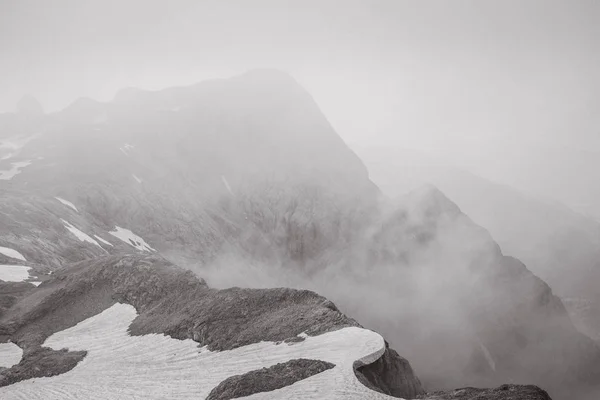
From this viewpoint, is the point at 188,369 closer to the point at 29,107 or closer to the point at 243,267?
the point at 243,267

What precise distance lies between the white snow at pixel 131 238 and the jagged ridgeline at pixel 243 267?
70 centimetres

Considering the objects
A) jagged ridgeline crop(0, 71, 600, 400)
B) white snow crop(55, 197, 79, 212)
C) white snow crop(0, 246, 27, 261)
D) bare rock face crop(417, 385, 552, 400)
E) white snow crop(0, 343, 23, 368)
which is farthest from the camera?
white snow crop(55, 197, 79, 212)

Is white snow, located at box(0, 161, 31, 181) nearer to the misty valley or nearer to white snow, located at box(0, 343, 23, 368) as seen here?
the misty valley

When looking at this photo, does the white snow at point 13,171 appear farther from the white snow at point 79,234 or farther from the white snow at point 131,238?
the white snow at point 79,234

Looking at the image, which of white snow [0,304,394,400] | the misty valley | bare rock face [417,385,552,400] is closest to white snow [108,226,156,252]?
the misty valley

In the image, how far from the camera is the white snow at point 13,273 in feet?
137

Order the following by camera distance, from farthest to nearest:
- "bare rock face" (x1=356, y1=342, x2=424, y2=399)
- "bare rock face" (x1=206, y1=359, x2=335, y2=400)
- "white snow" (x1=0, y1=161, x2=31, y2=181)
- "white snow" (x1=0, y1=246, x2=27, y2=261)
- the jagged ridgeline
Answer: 1. "white snow" (x1=0, y1=161, x2=31, y2=181)
2. "white snow" (x1=0, y1=246, x2=27, y2=261)
3. the jagged ridgeline
4. "bare rock face" (x1=356, y1=342, x2=424, y2=399)
5. "bare rock face" (x1=206, y1=359, x2=335, y2=400)

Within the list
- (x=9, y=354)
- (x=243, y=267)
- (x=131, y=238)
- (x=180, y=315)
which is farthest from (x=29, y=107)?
(x=180, y=315)

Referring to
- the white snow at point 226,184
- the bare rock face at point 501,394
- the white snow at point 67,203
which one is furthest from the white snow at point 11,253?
the white snow at point 226,184

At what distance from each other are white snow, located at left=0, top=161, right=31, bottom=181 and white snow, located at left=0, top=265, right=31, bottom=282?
54653mm

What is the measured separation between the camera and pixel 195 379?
20141 millimetres

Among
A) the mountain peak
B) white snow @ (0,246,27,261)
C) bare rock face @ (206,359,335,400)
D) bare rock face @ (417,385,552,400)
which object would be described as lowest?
white snow @ (0,246,27,261)

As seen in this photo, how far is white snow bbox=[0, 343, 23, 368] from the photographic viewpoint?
26894 mm

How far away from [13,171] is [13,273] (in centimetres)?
6478
